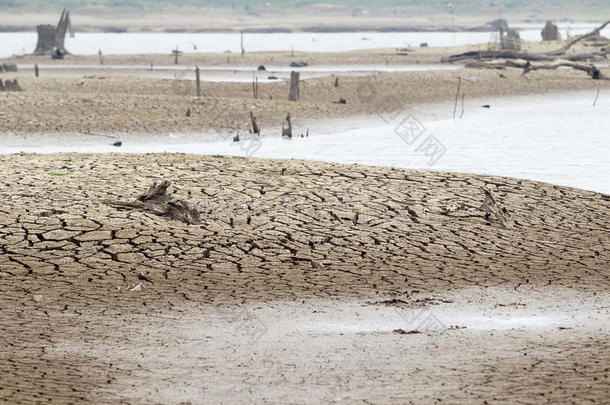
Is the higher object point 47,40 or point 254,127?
point 254,127

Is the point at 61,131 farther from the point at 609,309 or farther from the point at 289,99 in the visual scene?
the point at 609,309

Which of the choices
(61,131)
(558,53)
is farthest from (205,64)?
(61,131)

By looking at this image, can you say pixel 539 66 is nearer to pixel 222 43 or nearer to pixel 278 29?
pixel 222 43

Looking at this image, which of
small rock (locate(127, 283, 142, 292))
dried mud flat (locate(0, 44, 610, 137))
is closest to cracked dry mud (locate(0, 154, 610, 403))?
small rock (locate(127, 283, 142, 292))

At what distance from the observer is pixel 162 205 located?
426 inches

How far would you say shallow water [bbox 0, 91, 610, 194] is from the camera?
54.6 feet

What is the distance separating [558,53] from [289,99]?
18787mm

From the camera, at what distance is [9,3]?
12419 cm

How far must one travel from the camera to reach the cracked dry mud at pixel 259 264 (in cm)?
633

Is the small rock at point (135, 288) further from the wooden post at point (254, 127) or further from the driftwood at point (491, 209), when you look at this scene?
the wooden post at point (254, 127)

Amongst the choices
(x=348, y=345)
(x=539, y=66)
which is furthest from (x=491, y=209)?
(x=539, y=66)

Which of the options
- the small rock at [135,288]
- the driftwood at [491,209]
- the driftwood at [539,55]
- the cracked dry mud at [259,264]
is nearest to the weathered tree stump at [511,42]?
the driftwood at [539,55]

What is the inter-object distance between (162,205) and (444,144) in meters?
10.4

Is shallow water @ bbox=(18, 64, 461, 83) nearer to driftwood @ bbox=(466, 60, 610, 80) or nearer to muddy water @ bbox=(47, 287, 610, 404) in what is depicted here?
driftwood @ bbox=(466, 60, 610, 80)
